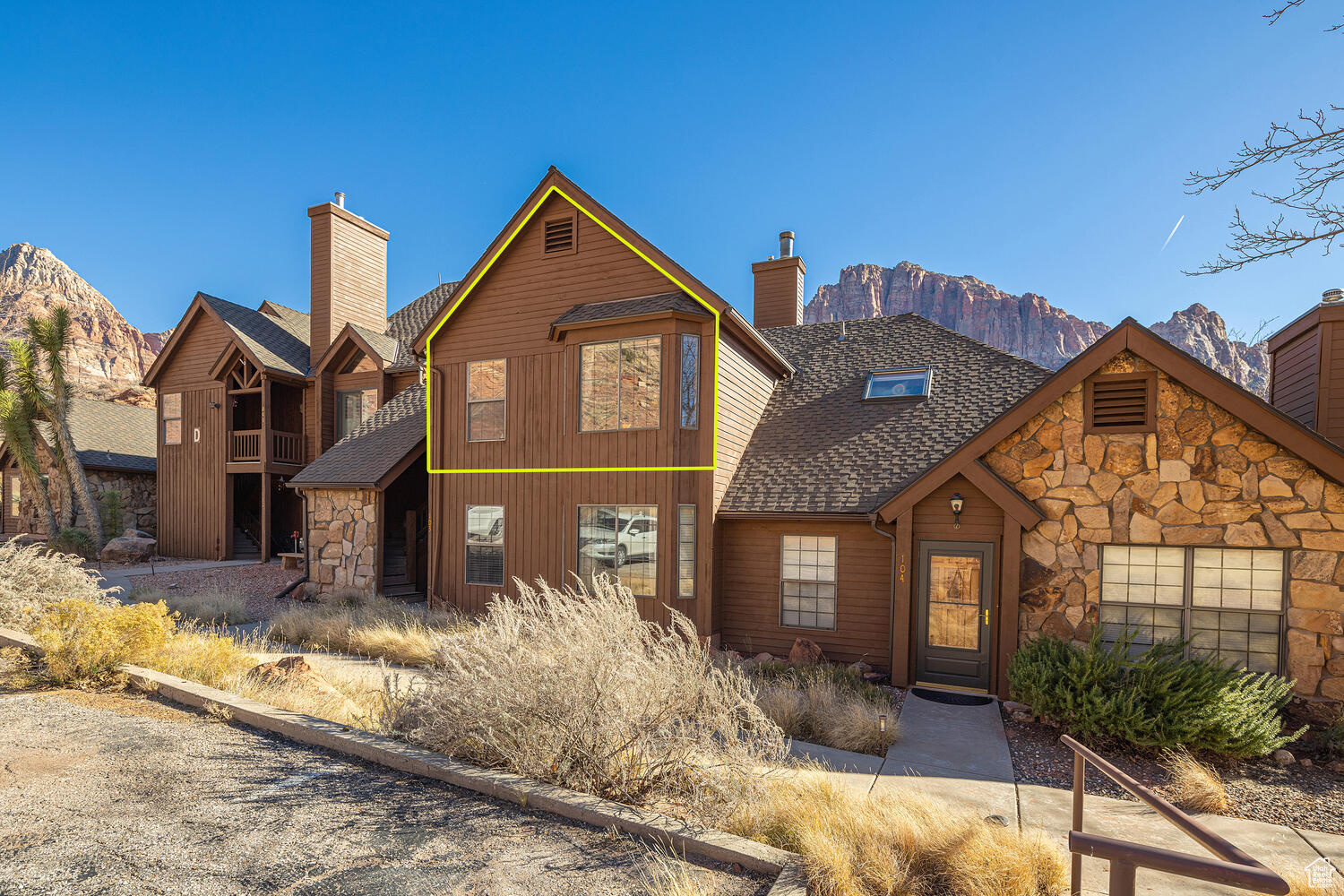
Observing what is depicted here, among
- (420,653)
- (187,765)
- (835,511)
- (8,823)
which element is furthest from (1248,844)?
(420,653)

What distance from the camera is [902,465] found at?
10898 millimetres

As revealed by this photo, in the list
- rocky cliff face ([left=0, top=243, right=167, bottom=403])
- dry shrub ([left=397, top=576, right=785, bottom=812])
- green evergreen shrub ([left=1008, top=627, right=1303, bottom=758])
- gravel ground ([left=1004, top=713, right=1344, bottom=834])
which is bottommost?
gravel ground ([left=1004, top=713, right=1344, bottom=834])

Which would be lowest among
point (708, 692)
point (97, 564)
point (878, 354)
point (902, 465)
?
point (97, 564)

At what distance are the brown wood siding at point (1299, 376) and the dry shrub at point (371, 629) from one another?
13.5 metres

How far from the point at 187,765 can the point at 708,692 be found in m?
4.18

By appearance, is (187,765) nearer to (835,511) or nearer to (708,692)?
(708,692)

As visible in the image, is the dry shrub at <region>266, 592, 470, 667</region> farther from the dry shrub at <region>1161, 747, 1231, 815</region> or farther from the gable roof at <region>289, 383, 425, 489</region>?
the dry shrub at <region>1161, 747, 1231, 815</region>

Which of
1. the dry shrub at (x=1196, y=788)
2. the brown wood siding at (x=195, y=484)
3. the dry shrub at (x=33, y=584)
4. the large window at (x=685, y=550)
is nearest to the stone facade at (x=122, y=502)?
the brown wood siding at (x=195, y=484)

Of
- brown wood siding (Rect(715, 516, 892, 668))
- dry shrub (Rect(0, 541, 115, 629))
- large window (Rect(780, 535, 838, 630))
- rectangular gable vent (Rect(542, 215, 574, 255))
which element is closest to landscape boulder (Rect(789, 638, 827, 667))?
brown wood siding (Rect(715, 516, 892, 668))

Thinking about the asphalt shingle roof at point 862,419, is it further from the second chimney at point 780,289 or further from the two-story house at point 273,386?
the two-story house at point 273,386

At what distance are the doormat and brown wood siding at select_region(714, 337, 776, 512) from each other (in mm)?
4083

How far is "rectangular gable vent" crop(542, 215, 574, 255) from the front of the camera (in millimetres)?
12359

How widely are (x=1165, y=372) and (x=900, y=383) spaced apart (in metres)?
4.96

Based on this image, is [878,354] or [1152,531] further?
[878,354]
